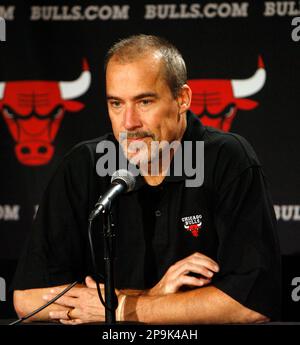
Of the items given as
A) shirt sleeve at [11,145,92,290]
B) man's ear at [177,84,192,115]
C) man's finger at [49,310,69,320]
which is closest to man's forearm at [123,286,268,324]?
man's finger at [49,310,69,320]

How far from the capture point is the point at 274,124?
13.4 ft

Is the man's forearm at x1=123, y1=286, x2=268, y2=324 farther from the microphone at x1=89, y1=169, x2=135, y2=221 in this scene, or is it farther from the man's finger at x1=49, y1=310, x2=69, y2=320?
the microphone at x1=89, y1=169, x2=135, y2=221

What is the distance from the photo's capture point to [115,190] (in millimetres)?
2434

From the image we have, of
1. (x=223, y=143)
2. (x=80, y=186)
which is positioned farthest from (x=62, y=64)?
(x=223, y=143)

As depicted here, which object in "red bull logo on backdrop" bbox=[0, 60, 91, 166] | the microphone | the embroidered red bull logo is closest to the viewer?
the microphone

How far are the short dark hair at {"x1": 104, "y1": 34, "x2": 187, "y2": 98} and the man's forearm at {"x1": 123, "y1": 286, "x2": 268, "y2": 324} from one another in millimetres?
964

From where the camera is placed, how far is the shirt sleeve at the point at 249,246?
9.75ft

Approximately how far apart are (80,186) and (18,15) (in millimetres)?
1377

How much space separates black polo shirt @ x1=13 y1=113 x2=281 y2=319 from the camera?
3078 millimetres

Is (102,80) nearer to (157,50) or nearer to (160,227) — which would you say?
(157,50)

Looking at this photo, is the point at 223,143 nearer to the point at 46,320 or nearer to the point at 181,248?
the point at 181,248

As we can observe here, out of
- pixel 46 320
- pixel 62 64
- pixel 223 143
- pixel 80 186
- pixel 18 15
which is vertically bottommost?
pixel 46 320

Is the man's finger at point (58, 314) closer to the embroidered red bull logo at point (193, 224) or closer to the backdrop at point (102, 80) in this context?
the embroidered red bull logo at point (193, 224)
